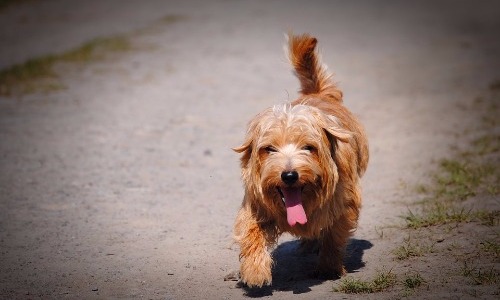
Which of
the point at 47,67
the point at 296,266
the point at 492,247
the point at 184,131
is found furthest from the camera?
the point at 47,67

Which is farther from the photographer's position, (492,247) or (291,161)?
(492,247)

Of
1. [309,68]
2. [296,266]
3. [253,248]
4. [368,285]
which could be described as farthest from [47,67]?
[368,285]

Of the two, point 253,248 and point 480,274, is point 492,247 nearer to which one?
point 480,274

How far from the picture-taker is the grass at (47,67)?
12.0 metres

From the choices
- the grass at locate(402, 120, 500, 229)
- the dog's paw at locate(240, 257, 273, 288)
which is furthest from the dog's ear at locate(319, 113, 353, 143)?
the grass at locate(402, 120, 500, 229)

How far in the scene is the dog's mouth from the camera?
4699 mm

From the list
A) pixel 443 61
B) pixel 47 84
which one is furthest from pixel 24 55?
pixel 443 61

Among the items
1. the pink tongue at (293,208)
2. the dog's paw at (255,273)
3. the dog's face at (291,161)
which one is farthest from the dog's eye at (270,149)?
the dog's paw at (255,273)

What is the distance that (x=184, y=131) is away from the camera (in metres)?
9.68

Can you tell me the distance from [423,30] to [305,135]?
43.1 feet

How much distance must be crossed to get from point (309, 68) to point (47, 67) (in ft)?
27.5

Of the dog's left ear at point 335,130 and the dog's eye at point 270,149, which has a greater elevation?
the dog's left ear at point 335,130

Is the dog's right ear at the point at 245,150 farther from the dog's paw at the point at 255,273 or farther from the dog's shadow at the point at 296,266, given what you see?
the dog's shadow at the point at 296,266

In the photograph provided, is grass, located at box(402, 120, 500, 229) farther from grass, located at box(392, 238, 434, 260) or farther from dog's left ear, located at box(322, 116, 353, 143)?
dog's left ear, located at box(322, 116, 353, 143)
